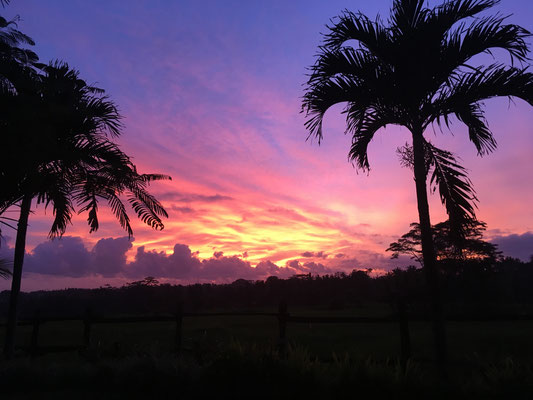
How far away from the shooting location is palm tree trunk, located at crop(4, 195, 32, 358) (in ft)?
34.7

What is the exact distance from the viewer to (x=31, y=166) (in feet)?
33.4

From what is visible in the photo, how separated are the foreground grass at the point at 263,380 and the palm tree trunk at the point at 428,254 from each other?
1068mm

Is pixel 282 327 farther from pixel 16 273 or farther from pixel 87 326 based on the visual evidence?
pixel 16 273

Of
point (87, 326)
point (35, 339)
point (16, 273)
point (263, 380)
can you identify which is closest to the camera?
point (263, 380)

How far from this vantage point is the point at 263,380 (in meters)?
5.43

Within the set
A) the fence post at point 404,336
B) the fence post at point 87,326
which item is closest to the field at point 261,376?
the fence post at point 404,336

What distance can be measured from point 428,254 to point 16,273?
33.2ft

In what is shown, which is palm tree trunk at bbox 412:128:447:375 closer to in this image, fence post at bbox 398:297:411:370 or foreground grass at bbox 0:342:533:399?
fence post at bbox 398:297:411:370

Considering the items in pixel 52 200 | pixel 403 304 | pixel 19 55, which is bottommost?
pixel 403 304

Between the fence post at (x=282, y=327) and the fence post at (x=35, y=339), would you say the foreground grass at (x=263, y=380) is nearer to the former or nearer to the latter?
the fence post at (x=282, y=327)

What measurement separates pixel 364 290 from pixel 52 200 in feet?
257

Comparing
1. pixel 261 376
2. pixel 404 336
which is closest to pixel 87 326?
pixel 261 376

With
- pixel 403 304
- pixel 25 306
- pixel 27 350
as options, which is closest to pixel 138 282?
pixel 25 306

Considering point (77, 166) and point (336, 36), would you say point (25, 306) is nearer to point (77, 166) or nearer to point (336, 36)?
point (77, 166)
